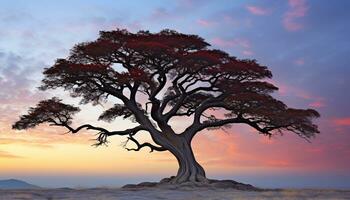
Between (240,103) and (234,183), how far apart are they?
17.9ft

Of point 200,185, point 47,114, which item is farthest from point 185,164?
point 47,114

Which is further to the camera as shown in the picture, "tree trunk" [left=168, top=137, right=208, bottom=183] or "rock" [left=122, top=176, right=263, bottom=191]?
"tree trunk" [left=168, top=137, right=208, bottom=183]

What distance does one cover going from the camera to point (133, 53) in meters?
35.0

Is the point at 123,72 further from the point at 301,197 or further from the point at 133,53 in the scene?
the point at 301,197

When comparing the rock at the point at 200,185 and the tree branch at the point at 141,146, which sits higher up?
the tree branch at the point at 141,146

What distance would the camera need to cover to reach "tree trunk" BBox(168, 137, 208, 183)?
35075mm

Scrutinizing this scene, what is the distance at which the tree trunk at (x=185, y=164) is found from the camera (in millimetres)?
35075

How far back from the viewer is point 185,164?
117ft

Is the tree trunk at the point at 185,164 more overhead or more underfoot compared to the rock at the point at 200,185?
more overhead

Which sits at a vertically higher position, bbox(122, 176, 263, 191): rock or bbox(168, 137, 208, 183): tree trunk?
bbox(168, 137, 208, 183): tree trunk

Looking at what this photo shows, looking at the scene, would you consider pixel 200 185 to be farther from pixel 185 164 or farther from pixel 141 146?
pixel 141 146

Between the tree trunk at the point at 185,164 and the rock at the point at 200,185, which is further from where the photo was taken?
the tree trunk at the point at 185,164

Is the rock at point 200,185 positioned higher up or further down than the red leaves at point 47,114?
further down

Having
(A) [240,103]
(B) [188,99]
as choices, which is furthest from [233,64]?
(B) [188,99]
